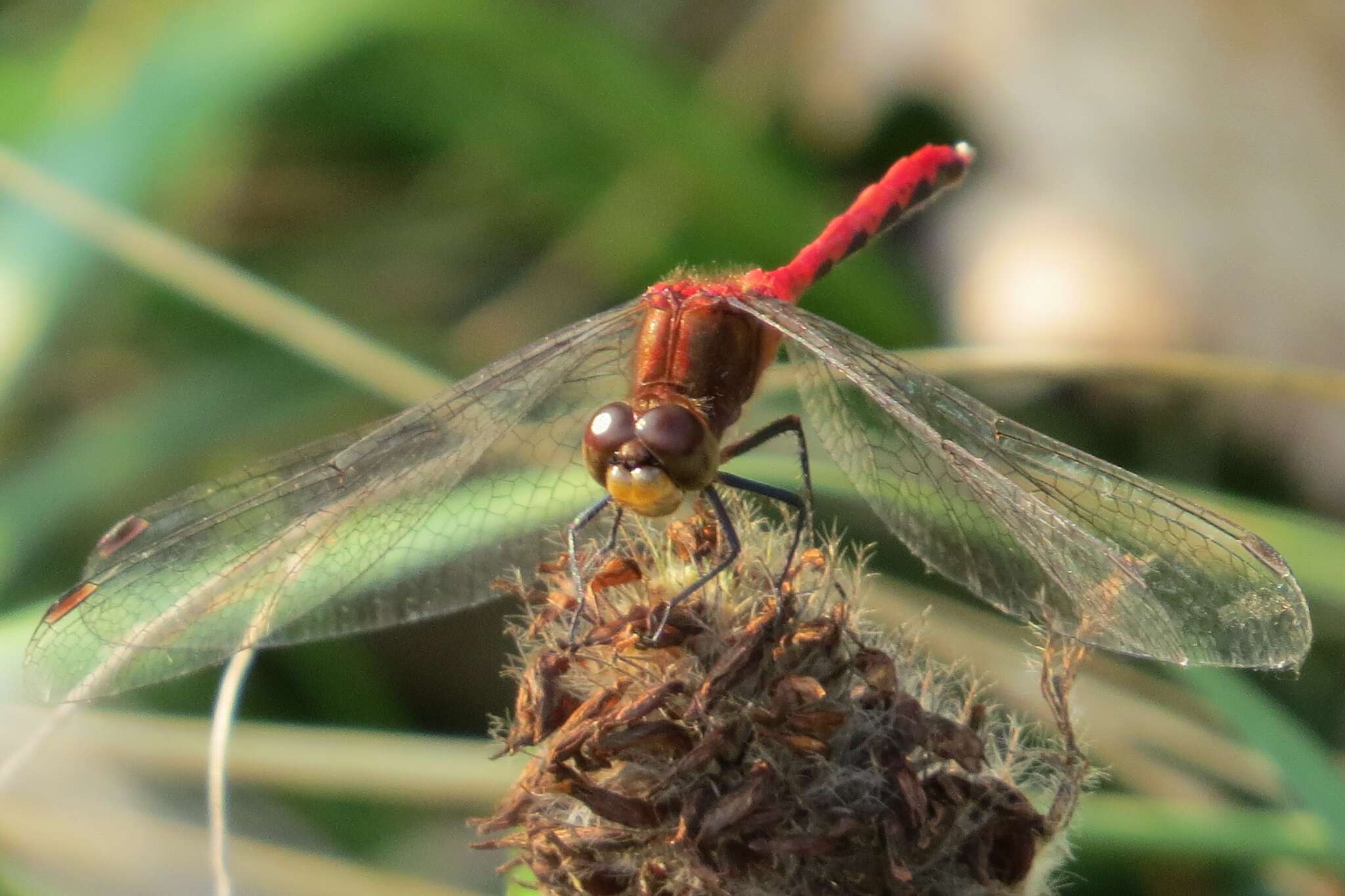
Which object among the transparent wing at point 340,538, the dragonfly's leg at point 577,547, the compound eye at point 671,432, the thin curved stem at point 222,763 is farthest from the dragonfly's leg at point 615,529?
the thin curved stem at point 222,763

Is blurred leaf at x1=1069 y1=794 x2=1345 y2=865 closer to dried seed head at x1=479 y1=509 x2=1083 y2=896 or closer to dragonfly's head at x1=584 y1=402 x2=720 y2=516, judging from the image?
dried seed head at x1=479 y1=509 x2=1083 y2=896

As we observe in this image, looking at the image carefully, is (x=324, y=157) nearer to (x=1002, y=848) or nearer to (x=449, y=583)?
(x=449, y=583)

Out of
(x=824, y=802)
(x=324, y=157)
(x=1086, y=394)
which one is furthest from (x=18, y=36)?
(x=824, y=802)

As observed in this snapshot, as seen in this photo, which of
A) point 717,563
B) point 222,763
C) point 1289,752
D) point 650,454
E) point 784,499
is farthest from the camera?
point 222,763

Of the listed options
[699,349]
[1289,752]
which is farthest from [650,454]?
[1289,752]

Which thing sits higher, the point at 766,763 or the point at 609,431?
the point at 609,431

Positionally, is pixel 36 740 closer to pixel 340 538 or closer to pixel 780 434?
pixel 340 538

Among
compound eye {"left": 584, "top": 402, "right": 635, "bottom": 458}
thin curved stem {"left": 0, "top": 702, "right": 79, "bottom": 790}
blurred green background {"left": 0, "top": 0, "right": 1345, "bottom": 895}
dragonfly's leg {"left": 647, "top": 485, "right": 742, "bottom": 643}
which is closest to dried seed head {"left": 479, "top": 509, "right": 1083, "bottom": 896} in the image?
dragonfly's leg {"left": 647, "top": 485, "right": 742, "bottom": 643}

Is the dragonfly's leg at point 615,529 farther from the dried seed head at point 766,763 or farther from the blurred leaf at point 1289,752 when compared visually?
the blurred leaf at point 1289,752
